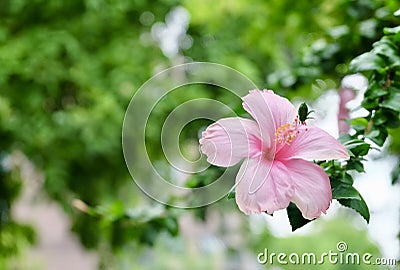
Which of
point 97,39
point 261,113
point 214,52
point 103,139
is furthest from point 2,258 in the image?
point 261,113

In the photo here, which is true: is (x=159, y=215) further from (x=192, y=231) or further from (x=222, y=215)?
(x=192, y=231)

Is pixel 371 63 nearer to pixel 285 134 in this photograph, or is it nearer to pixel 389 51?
pixel 389 51

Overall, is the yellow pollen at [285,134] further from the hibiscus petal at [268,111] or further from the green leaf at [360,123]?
the green leaf at [360,123]

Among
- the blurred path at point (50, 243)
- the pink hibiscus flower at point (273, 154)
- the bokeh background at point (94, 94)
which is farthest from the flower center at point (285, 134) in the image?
the blurred path at point (50, 243)

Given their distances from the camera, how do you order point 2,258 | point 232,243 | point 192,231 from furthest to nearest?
point 192,231
point 232,243
point 2,258

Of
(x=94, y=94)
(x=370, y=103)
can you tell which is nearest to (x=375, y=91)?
(x=370, y=103)

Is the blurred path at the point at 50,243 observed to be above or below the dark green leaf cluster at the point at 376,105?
above
